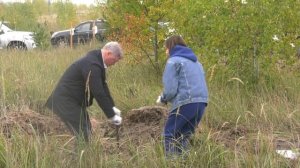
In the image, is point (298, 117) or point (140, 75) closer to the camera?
point (298, 117)

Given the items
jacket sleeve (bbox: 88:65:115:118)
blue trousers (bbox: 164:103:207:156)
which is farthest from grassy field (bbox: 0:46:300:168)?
jacket sleeve (bbox: 88:65:115:118)

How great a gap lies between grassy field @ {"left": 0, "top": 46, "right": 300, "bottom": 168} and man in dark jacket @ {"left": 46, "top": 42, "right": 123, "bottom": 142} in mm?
572

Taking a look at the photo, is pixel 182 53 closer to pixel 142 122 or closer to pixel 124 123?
pixel 142 122

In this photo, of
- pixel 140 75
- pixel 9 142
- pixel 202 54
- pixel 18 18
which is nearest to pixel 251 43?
pixel 202 54

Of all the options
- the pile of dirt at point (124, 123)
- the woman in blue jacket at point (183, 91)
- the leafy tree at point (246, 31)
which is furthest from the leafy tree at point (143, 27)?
the woman in blue jacket at point (183, 91)

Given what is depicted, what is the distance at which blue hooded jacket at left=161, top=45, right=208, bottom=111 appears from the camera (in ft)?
19.6

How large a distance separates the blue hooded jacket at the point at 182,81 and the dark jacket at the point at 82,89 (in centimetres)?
70

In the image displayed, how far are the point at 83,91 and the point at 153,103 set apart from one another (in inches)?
115

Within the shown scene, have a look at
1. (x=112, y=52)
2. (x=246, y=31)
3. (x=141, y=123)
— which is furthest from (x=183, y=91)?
(x=246, y=31)

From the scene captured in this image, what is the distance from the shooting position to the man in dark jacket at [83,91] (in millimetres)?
5742

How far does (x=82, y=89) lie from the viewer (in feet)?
19.7

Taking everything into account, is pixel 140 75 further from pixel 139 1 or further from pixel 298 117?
pixel 298 117

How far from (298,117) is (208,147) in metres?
2.77

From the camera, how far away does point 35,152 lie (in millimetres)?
4805
